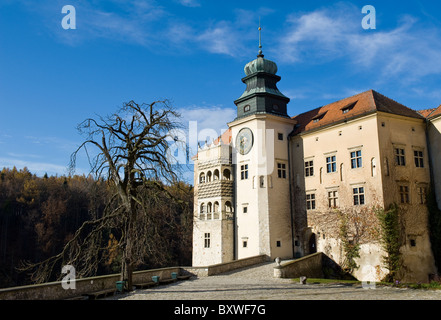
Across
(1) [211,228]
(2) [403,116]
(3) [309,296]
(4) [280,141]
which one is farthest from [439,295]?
(1) [211,228]

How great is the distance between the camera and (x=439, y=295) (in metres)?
13.2

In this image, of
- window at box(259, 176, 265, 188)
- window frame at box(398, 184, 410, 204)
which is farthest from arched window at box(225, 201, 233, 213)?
window frame at box(398, 184, 410, 204)

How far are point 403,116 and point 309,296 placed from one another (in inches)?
584

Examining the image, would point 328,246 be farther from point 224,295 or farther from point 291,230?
point 224,295

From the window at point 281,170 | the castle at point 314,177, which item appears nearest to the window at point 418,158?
the castle at point 314,177

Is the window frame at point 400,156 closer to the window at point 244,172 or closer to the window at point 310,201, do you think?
the window at point 310,201

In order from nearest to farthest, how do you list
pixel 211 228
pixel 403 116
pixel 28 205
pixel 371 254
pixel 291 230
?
pixel 371 254, pixel 403 116, pixel 291 230, pixel 211 228, pixel 28 205

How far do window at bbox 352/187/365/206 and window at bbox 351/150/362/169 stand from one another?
1.41 m

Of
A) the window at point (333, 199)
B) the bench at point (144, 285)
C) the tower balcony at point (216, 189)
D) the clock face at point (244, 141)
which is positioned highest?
the clock face at point (244, 141)

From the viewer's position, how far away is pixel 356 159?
2406cm

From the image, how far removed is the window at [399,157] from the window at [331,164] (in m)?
3.69

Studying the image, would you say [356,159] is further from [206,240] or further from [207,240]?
[206,240]

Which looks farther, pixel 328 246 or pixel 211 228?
pixel 211 228

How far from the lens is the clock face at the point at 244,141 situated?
93.1 feet
